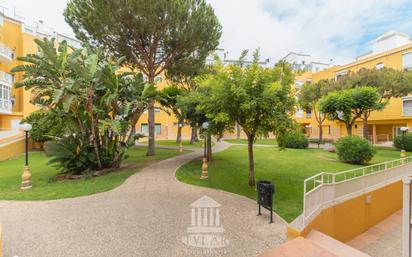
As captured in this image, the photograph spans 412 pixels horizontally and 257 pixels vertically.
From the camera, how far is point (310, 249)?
479 centimetres

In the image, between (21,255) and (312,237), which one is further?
(312,237)

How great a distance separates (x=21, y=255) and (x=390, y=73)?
30.0m

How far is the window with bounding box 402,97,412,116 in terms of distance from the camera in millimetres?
26095

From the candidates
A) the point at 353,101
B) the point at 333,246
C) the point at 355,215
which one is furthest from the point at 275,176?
the point at 353,101

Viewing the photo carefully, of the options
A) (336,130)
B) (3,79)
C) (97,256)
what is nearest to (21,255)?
(97,256)

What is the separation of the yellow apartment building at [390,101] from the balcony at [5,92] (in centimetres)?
3969

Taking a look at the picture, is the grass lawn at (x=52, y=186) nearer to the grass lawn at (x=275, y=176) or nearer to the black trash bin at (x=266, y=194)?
the grass lawn at (x=275, y=176)

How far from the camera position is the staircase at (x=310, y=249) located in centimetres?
453

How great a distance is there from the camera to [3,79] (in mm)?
21062

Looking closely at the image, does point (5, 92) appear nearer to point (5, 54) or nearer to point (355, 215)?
point (5, 54)

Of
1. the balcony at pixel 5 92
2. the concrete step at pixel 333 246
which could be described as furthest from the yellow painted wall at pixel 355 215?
the balcony at pixel 5 92

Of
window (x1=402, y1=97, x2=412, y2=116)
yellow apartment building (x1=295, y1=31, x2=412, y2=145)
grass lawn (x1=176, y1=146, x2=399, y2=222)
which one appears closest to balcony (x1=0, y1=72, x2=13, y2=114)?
grass lawn (x1=176, y1=146, x2=399, y2=222)

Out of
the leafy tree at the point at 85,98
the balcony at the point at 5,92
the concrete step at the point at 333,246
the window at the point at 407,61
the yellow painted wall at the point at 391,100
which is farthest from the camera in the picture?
the yellow painted wall at the point at 391,100

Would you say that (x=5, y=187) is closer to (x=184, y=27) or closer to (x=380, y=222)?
(x=184, y=27)
